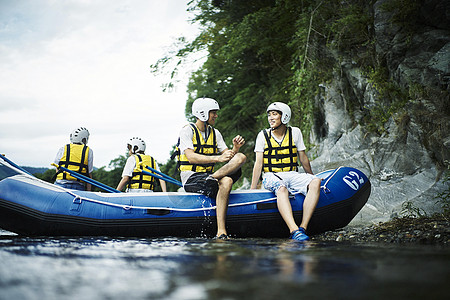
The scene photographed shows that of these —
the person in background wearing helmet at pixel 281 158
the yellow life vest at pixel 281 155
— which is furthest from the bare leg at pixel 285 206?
the yellow life vest at pixel 281 155

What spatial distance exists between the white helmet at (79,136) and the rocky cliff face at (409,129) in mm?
4631

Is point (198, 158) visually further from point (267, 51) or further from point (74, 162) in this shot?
point (267, 51)

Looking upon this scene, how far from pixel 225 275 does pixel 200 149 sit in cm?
351

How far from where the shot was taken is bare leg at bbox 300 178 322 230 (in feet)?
15.0

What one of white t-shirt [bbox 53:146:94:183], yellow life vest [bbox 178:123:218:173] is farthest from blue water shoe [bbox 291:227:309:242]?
white t-shirt [bbox 53:146:94:183]

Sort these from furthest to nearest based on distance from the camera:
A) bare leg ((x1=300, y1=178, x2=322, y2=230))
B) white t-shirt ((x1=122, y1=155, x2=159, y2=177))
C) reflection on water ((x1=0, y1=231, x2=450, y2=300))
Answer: white t-shirt ((x1=122, y1=155, x2=159, y2=177)) → bare leg ((x1=300, y1=178, x2=322, y2=230)) → reflection on water ((x1=0, y1=231, x2=450, y2=300))

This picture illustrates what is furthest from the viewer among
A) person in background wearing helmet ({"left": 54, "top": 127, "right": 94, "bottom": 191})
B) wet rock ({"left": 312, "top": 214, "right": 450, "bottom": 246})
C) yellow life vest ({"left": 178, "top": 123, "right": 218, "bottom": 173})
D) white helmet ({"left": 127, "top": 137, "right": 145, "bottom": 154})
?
white helmet ({"left": 127, "top": 137, "right": 145, "bottom": 154})

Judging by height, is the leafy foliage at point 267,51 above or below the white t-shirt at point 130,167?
above

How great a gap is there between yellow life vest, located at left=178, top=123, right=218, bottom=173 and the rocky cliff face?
2588 mm

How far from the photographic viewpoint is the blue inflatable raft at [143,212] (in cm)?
478

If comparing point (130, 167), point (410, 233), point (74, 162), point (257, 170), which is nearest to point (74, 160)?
point (74, 162)

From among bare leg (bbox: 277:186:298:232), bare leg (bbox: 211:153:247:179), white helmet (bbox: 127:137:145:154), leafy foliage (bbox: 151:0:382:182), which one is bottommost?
bare leg (bbox: 277:186:298:232)

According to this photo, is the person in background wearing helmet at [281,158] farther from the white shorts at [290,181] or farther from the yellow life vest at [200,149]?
the yellow life vest at [200,149]

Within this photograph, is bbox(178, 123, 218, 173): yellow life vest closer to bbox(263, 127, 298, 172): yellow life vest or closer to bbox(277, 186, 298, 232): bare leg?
bbox(263, 127, 298, 172): yellow life vest
